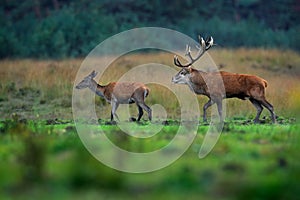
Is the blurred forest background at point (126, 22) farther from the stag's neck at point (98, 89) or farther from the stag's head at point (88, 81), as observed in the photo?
the stag's neck at point (98, 89)

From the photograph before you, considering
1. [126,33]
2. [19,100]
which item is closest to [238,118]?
[19,100]

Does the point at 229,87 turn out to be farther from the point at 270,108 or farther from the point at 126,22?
the point at 126,22

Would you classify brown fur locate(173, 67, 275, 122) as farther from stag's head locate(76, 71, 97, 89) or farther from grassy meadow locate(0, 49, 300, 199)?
stag's head locate(76, 71, 97, 89)

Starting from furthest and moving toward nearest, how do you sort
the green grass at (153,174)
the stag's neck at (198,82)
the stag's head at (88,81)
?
the stag's head at (88,81), the stag's neck at (198,82), the green grass at (153,174)

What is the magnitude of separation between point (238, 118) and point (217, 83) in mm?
1144

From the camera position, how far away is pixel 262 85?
16.7m

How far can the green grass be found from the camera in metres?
9.06

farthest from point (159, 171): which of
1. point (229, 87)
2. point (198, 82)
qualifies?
point (198, 82)

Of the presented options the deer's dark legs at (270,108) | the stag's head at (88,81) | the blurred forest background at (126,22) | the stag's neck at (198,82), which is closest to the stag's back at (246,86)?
the deer's dark legs at (270,108)

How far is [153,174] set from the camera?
985 cm

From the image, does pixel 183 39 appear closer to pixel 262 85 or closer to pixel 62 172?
pixel 262 85

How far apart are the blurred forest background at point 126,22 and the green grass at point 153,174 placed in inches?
913

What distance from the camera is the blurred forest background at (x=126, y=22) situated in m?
35.6

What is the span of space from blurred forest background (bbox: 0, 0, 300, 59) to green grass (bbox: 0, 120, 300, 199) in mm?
23179
